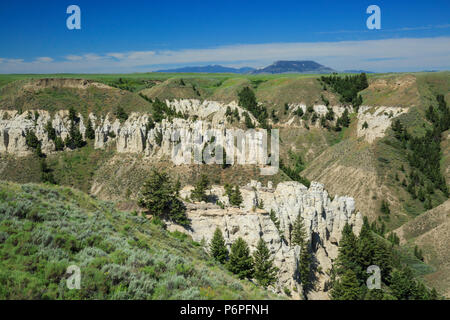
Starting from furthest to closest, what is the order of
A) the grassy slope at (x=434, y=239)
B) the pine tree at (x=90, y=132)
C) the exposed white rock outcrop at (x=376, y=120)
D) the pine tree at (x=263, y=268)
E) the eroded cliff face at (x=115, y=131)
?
A: the exposed white rock outcrop at (x=376, y=120) < the pine tree at (x=90, y=132) < the eroded cliff face at (x=115, y=131) < the grassy slope at (x=434, y=239) < the pine tree at (x=263, y=268)

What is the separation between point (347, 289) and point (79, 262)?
26.3 m

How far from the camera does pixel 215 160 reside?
68.5 metres

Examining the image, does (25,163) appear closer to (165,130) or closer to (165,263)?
(165,130)

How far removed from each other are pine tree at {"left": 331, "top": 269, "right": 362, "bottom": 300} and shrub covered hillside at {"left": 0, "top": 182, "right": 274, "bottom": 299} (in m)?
19.3

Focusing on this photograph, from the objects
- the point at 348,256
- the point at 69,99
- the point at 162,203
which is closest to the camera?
the point at 162,203

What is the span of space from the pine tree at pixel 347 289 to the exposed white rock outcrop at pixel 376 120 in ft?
233

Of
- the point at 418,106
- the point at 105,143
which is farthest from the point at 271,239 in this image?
the point at 418,106

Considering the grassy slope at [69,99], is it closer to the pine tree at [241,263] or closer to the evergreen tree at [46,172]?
the evergreen tree at [46,172]

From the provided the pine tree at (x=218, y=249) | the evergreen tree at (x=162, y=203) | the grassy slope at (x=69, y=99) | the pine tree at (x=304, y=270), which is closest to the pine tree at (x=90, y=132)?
the grassy slope at (x=69, y=99)

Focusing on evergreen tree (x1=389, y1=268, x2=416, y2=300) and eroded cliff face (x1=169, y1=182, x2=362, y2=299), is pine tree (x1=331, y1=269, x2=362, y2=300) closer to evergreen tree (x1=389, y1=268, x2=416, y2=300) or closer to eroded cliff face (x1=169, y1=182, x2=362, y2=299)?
eroded cliff face (x1=169, y1=182, x2=362, y2=299)

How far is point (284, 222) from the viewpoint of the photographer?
39062mm

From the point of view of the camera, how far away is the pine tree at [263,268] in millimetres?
25917

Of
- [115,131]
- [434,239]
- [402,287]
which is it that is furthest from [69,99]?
[434,239]

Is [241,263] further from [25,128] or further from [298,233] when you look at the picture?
[25,128]
